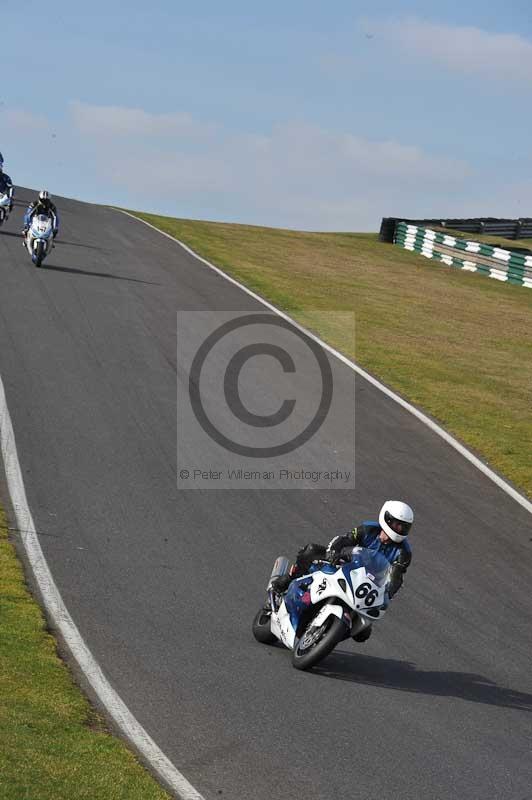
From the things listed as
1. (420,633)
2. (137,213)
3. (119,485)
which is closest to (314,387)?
(119,485)

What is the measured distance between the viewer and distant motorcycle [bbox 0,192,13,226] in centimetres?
3234

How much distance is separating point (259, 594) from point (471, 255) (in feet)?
116

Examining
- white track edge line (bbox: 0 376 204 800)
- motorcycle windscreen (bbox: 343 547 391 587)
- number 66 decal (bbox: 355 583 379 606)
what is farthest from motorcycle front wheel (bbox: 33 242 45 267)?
number 66 decal (bbox: 355 583 379 606)

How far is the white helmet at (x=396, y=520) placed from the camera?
908cm

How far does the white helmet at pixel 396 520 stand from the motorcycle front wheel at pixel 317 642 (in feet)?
2.72

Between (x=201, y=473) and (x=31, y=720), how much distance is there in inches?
297

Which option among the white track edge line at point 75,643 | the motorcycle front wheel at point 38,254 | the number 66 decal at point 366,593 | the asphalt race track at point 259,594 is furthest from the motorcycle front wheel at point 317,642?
the motorcycle front wheel at point 38,254

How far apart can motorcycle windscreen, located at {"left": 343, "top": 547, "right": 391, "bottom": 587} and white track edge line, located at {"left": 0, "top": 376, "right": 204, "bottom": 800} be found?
7.24ft

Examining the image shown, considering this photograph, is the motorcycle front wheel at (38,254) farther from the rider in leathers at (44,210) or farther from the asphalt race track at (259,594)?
the asphalt race track at (259,594)

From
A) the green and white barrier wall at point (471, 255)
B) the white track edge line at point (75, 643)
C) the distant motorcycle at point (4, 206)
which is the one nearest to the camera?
Answer: the white track edge line at point (75, 643)

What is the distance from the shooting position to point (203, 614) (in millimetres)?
10234

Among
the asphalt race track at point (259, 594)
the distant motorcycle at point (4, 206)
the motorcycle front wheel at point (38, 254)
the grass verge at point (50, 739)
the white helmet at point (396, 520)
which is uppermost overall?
the distant motorcycle at point (4, 206)

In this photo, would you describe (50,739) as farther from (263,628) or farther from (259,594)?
(259,594)

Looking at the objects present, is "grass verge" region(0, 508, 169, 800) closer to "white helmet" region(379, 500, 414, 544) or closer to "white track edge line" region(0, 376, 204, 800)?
"white track edge line" region(0, 376, 204, 800)
